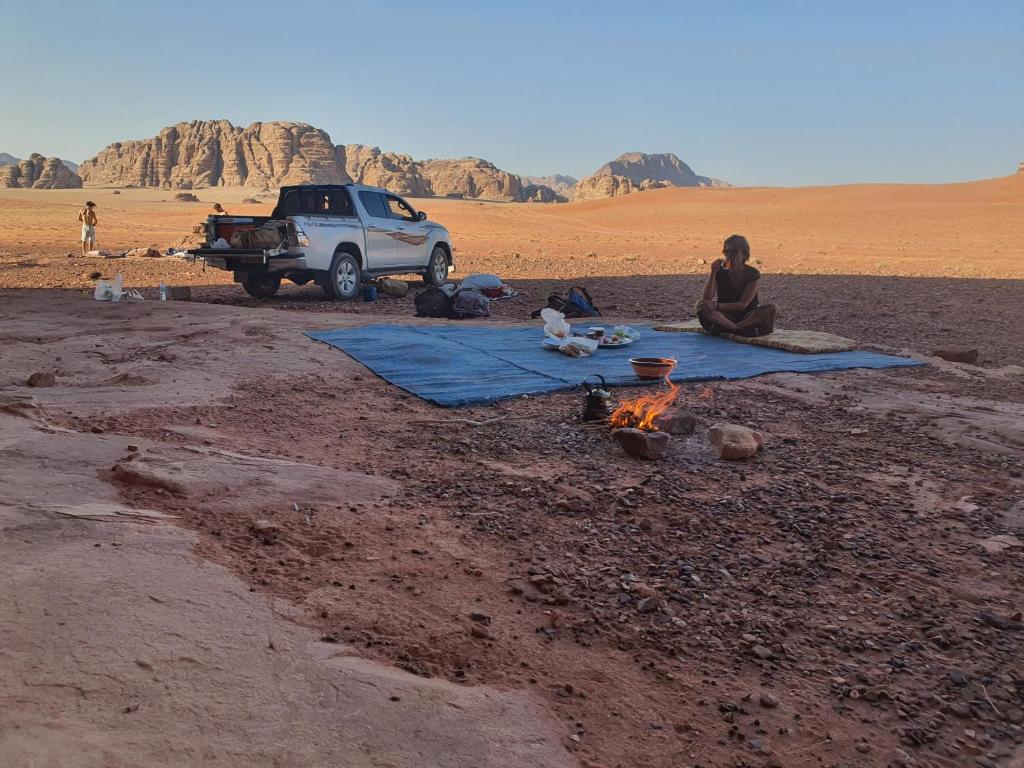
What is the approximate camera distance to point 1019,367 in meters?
8.36

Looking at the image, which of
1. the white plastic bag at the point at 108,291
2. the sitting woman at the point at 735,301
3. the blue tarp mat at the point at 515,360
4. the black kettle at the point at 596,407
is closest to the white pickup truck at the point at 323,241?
the white plastic bag at the point at 108,291

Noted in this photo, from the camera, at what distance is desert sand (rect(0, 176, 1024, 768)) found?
92.5 inches

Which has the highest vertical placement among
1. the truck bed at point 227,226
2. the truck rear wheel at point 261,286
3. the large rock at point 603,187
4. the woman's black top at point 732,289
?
the large rock at point 603,187

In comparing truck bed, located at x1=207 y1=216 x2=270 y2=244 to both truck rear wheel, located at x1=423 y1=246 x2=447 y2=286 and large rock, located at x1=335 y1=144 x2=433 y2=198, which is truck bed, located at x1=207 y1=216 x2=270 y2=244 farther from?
large rock, located at x1=335 y1=144 x2=433 y2=198

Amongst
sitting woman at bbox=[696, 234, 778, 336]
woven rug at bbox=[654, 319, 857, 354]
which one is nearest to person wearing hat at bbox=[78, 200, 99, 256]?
sitting woman at bbox=[696, 234, 778, 336]

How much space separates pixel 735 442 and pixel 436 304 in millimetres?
6918

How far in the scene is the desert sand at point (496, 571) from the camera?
2350mm

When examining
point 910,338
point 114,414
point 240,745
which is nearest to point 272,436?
point 114,414

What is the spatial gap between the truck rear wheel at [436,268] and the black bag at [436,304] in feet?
12.8

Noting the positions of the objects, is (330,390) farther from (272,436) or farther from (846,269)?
(846,269)

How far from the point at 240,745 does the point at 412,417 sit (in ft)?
13.1

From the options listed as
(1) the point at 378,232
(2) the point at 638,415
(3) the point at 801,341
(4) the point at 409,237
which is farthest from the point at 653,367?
(4) the point at 409,237

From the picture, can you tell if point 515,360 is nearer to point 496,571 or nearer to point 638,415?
point 638,415

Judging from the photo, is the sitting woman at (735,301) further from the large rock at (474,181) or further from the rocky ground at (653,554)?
the large rock at (474,181)
